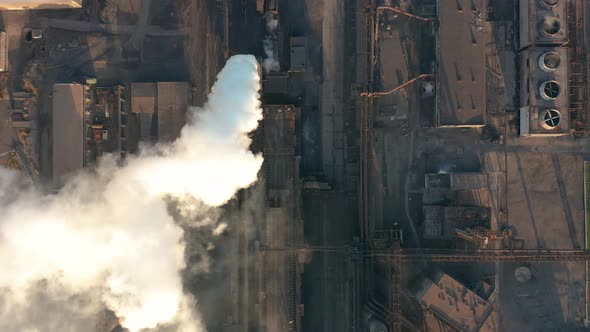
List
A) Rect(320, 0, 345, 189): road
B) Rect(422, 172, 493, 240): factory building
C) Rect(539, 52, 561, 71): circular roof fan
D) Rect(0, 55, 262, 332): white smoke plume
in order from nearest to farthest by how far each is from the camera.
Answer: Rect(0, 55, 262, 332): white smoke plume → Rect(539, 52, 561, 71): circular roof fan → Rect(422, 172, 493, 240): factory building → Rect(320, 0, 345, 189): road

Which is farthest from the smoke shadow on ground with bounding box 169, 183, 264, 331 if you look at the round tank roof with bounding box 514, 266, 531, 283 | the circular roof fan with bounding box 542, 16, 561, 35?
the circular roof fan with bounding box 542, 16, 561, 35

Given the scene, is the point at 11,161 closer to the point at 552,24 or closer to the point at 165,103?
the point at 165,103

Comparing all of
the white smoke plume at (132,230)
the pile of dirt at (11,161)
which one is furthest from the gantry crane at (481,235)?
the pile of dirt at (11,161)

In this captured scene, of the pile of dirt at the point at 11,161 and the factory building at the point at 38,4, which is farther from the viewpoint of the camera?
the pile of dirt at the point at 11,161

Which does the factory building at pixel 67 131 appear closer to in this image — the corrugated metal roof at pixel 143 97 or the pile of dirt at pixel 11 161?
the pile of dirt at pixel 11 161

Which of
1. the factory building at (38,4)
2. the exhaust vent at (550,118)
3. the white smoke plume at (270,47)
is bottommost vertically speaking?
the exhaust vent at (550,118)

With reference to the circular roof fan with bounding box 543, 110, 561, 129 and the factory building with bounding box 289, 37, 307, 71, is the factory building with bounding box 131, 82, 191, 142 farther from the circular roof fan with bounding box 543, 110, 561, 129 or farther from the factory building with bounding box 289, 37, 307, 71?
the circular roof fan with bounding box 543, 110, 561, 129

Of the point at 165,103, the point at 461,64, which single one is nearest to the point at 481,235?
the point at 461,64
